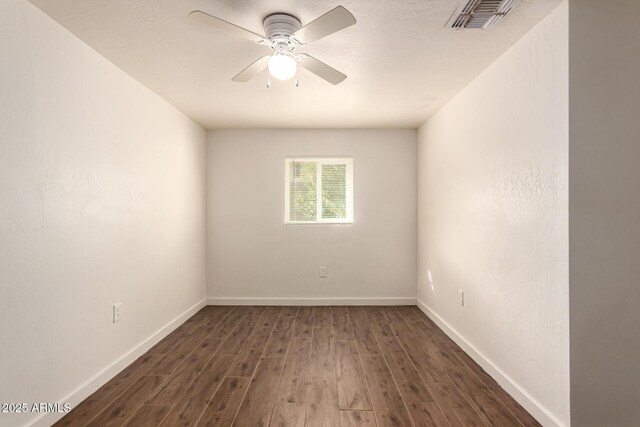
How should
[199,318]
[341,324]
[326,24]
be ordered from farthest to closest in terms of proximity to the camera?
[199,318] → [341,324] → [326,24]

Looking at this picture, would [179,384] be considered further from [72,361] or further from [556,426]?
[556,426]

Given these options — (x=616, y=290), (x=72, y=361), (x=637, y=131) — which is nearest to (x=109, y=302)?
(x=72, y=361)

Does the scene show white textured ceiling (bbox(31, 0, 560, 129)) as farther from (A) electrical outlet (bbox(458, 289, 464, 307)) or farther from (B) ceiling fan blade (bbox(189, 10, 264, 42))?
(A) electrical outlet (bbox(458, 289, 464, 307))

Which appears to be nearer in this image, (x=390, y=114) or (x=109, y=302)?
(x=109, y=302)

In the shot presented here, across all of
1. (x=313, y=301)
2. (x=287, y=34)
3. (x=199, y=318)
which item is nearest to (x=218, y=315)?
(x=199, y=318)

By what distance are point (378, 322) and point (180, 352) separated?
1958mm

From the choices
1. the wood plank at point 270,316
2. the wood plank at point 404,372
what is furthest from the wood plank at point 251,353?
the wood plank at point 404,372

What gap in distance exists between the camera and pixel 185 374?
242cm

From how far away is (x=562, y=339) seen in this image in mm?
1713

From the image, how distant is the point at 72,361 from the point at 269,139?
3.07 metres

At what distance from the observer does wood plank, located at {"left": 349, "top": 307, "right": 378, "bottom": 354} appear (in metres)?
2.90

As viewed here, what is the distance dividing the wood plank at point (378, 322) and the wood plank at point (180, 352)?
5.46ft

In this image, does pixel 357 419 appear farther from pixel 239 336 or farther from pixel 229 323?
pixel 229 323

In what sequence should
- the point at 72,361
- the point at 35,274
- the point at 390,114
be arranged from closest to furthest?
the point at 35,274 → the point at 72,361 → the point at 390,114
